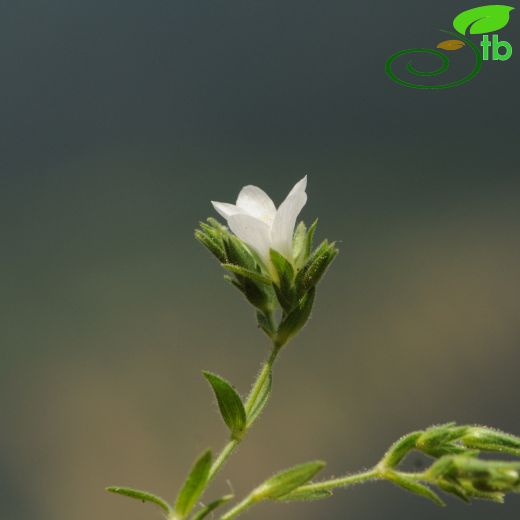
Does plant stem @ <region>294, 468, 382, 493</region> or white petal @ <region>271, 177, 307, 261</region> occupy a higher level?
white petal @ <region>271, 177, 307, 261</region>

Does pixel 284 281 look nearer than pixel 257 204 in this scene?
Yes

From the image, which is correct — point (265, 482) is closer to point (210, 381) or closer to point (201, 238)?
point (210, 381)

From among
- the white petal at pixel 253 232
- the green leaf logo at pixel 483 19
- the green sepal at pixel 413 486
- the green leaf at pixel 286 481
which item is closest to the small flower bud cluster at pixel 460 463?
the green sepal at pixel 413 486

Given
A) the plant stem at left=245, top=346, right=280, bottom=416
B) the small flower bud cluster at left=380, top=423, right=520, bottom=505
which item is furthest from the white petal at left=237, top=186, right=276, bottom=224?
the small flower bud cluster at left=380, top=423, right=520, bottom=505

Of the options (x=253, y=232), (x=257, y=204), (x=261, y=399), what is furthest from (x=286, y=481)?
(x=257, y=204)

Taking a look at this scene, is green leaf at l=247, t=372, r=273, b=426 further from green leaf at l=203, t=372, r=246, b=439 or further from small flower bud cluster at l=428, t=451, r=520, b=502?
small flower bud cluster at l=428, t=451, r=520, b=502

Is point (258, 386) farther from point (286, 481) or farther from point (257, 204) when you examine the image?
point (257, 204)

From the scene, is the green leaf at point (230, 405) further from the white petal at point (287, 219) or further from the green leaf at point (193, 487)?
the white petal at point (287, 219)

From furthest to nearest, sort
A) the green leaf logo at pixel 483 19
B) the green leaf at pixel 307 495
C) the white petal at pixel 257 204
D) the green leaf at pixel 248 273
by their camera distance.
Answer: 1. the green leaf logo at pixel 483 19
2. the white petal at pixel 257 204
3. the green leaf at pixel 248 273
4. the green leaf at pixel 307 495
